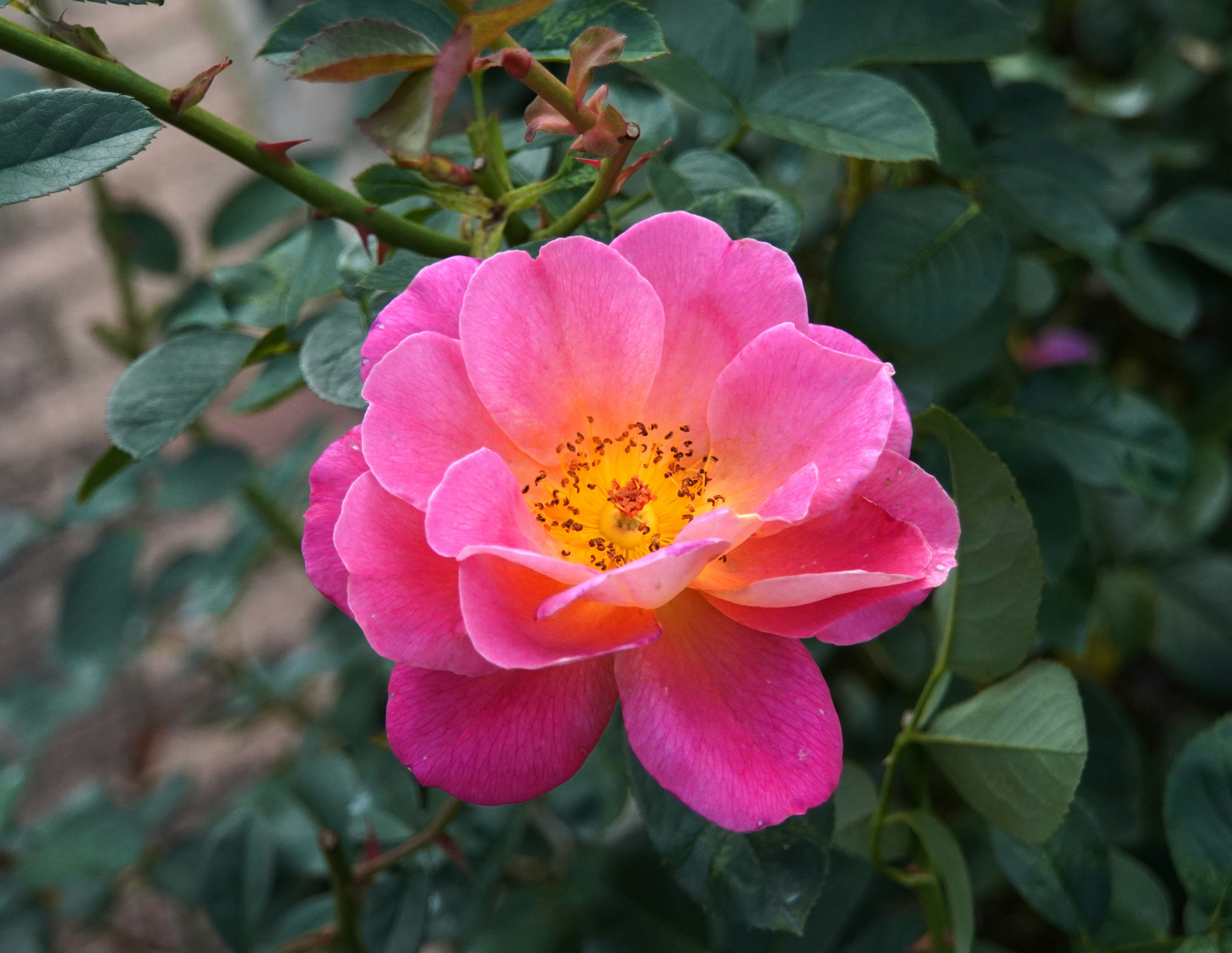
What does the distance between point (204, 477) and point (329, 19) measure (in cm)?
52

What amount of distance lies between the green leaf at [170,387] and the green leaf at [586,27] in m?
0.21

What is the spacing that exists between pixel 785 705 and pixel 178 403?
32cm

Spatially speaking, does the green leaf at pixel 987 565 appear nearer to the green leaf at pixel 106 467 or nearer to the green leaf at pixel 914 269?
the green leaf at pixel 914 269

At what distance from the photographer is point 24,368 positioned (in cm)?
162

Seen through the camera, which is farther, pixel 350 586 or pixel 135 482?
pixel 135 482

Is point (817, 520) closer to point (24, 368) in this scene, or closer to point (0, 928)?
A: point (0, 928)

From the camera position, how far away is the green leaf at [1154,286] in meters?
0.72

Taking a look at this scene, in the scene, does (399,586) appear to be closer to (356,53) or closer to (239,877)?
(356,53)

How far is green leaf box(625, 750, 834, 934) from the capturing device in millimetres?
444

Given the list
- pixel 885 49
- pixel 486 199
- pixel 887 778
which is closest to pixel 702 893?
pixel 887 778

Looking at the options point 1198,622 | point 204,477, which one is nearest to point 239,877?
point 204,477

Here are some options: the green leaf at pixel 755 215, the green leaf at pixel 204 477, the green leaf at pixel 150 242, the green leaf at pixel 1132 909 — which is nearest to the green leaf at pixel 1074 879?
the green leaf at pixel 1132 909

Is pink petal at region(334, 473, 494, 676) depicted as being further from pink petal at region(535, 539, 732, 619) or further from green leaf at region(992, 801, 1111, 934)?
green leaf at region(992, 801, 1111, 934)

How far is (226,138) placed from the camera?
42 centimetres
